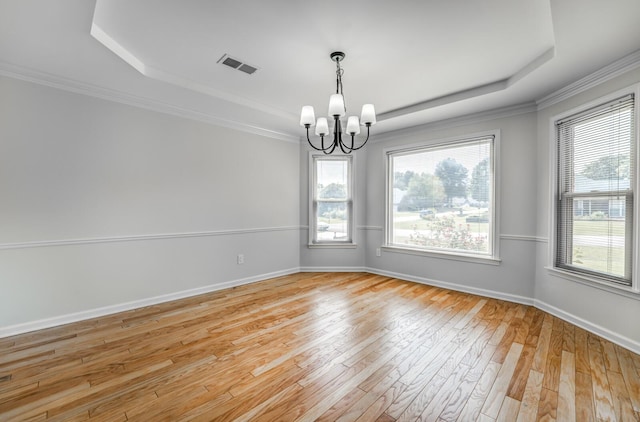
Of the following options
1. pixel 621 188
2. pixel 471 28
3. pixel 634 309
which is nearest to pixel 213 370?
pixel 471 28

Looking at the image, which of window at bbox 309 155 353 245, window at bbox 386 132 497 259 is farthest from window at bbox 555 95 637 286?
window at bbox 309 155 353 245

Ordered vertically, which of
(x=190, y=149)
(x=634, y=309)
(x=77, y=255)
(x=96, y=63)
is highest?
(x=96, y=63)

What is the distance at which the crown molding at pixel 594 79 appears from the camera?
236cm

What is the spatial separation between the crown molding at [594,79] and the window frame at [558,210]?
0.16 m

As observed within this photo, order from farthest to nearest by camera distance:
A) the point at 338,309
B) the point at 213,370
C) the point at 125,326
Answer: the point at 338,309
the point at 125,326
the point at 213,370

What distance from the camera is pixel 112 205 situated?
3119 millimetres

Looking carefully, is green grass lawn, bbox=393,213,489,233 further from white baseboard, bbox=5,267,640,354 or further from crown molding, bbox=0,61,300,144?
crown molding, bbox=0,61,300,144

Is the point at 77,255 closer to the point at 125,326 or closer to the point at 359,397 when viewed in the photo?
the point at 125,326

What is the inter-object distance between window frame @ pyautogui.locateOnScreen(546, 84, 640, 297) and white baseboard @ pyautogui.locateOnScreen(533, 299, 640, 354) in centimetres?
37

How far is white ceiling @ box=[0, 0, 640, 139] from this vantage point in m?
1.89

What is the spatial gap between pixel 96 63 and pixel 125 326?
2.49 meters

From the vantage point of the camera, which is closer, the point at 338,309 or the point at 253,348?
the point at 253,348

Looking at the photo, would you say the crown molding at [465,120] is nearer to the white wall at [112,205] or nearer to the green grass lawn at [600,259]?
the green grass lawn at [600,259]

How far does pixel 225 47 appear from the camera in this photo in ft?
7.82
